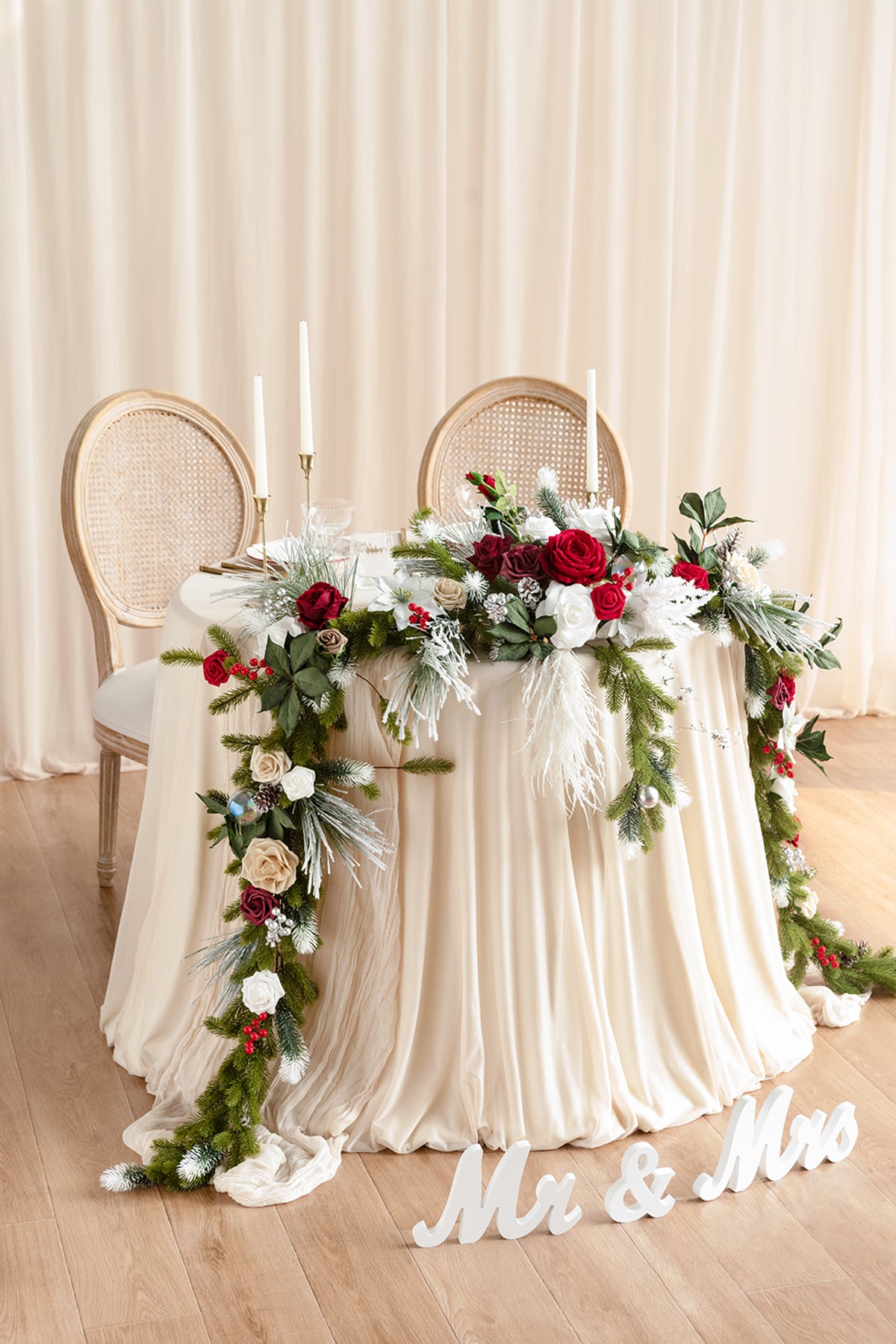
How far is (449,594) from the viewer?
216 centimetres

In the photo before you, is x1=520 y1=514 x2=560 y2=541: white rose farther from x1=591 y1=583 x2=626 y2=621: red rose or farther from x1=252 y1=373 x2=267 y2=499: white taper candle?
x1=252 y1=373 x2=267 y2=499: white taper candle

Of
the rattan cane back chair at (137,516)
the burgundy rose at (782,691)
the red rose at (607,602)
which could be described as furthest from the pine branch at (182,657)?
the burgundy rose at (782,691)

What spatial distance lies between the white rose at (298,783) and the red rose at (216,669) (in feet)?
0.59

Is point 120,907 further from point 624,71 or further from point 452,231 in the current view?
point 624,71

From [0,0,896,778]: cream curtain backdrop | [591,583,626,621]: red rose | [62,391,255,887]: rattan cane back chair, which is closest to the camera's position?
[591,583,626,621]: red rose

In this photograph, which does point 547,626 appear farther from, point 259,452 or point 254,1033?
point 254,1033

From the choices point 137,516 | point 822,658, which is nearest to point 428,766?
point 822,658

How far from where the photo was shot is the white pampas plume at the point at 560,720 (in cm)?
212

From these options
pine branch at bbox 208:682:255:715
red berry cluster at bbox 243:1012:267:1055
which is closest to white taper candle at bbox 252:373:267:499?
pine branch at bbox 208:682:255:715

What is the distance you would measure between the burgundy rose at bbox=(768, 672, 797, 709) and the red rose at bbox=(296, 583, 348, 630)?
2.43 feet

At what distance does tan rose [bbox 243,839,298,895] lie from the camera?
85.0 inches

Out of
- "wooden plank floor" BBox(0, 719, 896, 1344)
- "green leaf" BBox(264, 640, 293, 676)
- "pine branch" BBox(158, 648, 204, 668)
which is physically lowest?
"wooden plank floor" BBox(0, 719, 896, 1344)

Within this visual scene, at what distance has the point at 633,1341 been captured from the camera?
6.10ft

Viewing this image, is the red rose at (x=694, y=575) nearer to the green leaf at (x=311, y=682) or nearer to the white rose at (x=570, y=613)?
the white rose at (x=570, y=613)
